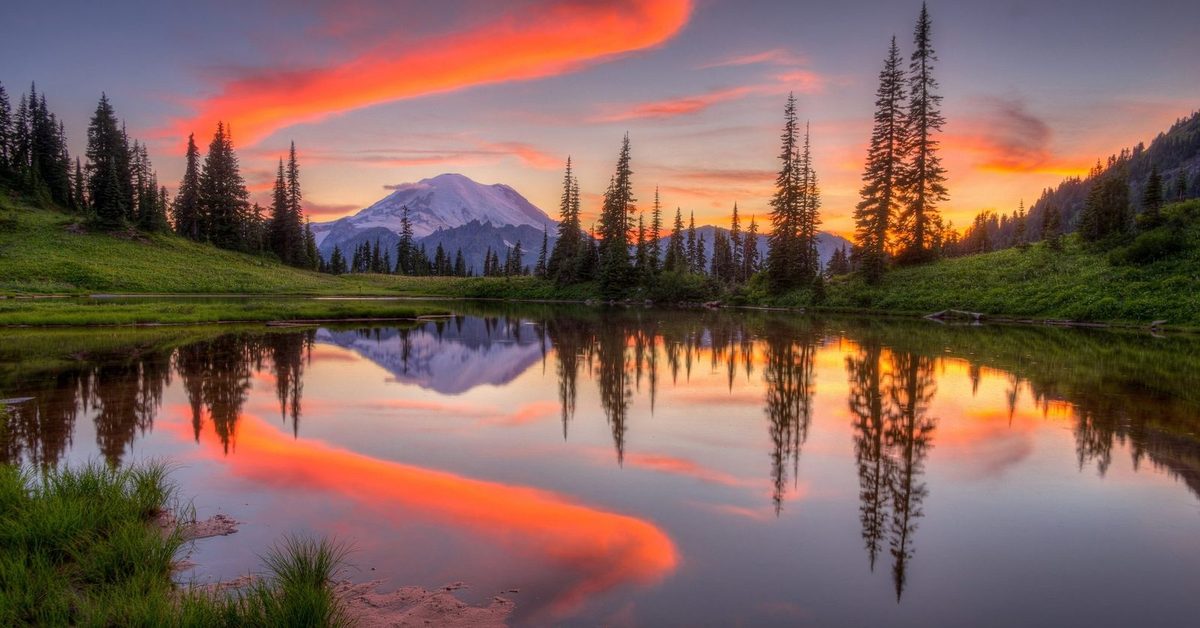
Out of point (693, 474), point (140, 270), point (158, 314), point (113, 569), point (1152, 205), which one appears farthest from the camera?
point (140, 270)

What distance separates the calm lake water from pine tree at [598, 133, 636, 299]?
57633 mm

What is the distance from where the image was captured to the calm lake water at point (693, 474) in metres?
5.87

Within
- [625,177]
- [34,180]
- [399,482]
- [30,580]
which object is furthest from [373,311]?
[34,180]

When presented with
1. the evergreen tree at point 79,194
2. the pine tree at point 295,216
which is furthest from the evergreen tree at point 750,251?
the evergreen tree at point 79,194

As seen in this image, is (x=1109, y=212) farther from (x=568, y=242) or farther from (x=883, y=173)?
(x=568, y=242)

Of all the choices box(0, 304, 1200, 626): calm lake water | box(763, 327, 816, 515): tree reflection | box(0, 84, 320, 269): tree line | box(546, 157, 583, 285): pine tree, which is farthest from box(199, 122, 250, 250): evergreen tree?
box(763, 327, 816, 515): tree reflection

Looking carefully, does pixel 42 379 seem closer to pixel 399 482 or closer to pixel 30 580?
pixel 399 482

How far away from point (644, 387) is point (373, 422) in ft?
23.6

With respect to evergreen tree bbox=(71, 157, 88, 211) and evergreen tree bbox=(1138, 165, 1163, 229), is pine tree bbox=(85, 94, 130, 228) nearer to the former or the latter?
evergreen tree bbox=(71, 157, 88, 211)

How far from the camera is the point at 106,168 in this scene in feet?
261

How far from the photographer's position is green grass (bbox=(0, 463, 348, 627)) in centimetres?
441

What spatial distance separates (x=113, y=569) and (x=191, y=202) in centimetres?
10433

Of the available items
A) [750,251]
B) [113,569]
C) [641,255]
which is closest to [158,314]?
[113,569]

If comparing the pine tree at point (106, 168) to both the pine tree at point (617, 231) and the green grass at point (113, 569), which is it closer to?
the pine tree at point (617, 231)
